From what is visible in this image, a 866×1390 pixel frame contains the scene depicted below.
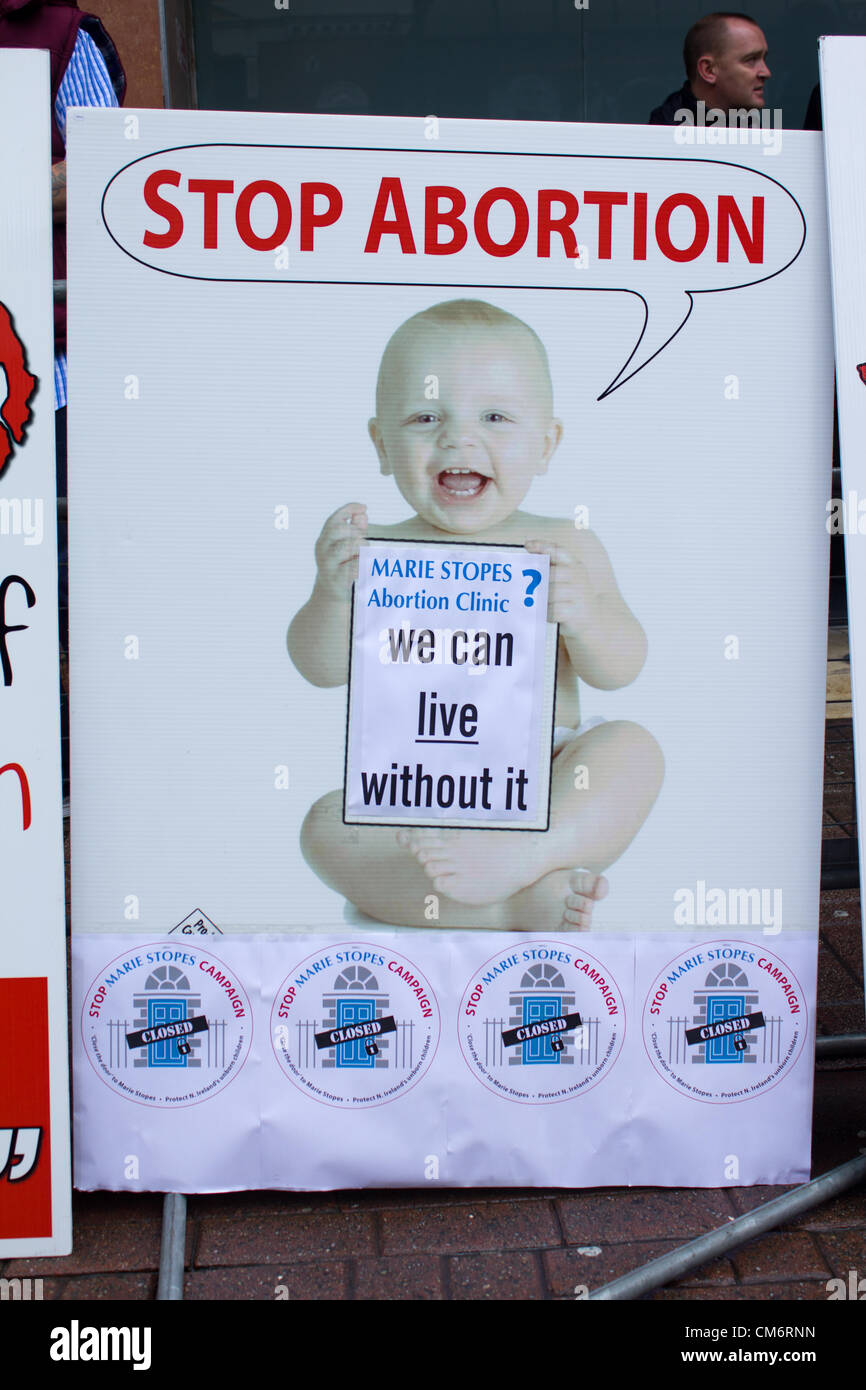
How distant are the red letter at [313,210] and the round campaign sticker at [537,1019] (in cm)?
127

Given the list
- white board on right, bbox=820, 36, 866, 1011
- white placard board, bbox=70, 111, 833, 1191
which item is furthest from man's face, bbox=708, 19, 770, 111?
white placard board, bbox=70, 111, 833, 1191

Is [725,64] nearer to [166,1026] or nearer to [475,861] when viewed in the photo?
[475,861]

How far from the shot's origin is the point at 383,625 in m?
2.14

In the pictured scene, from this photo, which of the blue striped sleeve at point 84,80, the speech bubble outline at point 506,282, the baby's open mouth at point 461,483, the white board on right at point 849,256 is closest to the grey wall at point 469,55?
the blue striped sleeve at point 84,80

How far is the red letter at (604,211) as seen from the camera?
2.08m

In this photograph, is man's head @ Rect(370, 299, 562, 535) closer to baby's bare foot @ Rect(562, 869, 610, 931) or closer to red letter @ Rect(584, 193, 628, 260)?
red letter @ Rect(584, 193, 628, 260)

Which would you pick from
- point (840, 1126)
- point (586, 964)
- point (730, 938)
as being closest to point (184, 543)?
point (586, 964)

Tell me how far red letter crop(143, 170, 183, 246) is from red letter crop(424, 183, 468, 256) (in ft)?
1.33

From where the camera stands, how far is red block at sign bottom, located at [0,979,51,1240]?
6.95 ft

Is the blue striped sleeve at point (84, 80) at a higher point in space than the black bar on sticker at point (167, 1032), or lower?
higher

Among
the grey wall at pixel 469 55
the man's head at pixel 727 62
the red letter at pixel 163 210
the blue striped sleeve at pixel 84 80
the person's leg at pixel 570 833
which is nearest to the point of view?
the red letter at pixel 163 210

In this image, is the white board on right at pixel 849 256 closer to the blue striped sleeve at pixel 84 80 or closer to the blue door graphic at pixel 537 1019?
the blue door graphic at pixel 537 1019

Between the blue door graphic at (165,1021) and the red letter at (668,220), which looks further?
the blue door graphic at (165,1021)

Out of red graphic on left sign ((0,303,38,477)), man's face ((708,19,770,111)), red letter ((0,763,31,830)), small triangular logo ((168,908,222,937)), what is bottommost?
small triangular logo ((168,908,222,937))
